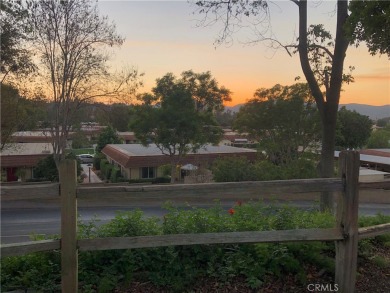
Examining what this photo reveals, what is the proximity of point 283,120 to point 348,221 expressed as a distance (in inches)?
989

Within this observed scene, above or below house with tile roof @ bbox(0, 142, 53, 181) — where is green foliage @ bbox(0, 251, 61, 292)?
above

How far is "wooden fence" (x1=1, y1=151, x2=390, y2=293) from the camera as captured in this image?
128 inches

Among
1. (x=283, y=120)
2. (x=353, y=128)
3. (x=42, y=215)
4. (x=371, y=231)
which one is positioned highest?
(x=283, y=120)

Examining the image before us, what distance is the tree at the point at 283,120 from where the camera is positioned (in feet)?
90.9

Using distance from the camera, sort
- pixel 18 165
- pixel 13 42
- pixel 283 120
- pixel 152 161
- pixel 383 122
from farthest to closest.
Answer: pixel 383 122 → pixel 152 161 → pixel 18 165 → pixel 283 120 → pixel 13 42

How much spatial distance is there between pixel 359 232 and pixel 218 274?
1.46 metres

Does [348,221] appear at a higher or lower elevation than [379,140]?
higher

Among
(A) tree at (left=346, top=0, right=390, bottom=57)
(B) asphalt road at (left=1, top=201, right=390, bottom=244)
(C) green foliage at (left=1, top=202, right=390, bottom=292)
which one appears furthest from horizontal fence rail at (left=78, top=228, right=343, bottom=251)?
(B) asphalt road at (left=1, top=201, right=390, bottom=244)

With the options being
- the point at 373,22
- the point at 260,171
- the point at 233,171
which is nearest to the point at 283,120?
the point at 260,171

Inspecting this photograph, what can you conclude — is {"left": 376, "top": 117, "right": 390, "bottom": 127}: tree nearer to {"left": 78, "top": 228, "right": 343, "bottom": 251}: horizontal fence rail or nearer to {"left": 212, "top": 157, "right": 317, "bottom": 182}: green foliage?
{"left": 212, "top": 157, "right": 317, "bottom": 182}: green foliage

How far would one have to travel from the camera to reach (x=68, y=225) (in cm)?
326

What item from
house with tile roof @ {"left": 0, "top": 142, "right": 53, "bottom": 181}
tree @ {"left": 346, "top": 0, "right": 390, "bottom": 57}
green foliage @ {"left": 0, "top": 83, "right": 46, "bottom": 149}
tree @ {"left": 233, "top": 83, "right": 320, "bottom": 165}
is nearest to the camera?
tree @ {"left": 346, "top": 0, "right": 390, "bottom": 57}

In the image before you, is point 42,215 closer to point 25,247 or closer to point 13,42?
point 13,42

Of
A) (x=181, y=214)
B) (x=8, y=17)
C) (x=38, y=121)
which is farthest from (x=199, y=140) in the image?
(x=181, y=214)
